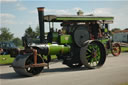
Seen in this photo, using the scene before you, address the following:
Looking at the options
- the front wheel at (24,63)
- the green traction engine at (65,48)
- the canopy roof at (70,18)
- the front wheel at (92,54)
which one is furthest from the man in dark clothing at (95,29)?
the front wheel at (24,63)

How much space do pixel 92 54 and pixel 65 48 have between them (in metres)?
1.18

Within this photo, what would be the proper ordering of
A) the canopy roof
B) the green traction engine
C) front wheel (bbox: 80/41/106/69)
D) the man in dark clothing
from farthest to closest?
the man in dark clothing < the canopy roof < front wheel (bbox: 80/41/106/69) < the green traction engine

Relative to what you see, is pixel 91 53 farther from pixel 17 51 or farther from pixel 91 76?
pixel 17 51

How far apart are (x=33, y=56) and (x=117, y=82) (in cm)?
309

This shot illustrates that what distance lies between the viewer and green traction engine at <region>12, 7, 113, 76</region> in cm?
898

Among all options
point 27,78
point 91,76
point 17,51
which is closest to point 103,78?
point 91,76

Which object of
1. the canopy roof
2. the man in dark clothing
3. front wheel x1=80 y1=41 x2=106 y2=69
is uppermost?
the canopy roof

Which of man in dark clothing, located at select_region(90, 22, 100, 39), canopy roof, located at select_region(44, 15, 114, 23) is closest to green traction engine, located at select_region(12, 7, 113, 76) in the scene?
canopy roof, located at select_region(44, 15, 114, 23)

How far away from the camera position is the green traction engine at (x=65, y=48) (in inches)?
353

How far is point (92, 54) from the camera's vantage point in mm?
10656

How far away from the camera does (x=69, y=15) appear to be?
12.2 meters

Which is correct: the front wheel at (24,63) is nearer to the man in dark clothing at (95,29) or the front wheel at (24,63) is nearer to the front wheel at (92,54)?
the front wheel at (92,54)

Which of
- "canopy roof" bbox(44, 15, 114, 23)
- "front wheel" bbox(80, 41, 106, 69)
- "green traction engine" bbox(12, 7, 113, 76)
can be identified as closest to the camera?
"green traction engine" bbox(12, 7, 113, 76)

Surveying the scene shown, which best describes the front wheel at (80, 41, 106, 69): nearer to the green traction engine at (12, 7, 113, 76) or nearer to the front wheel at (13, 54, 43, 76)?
the green traction engine at (12, 7, 113, 76)
